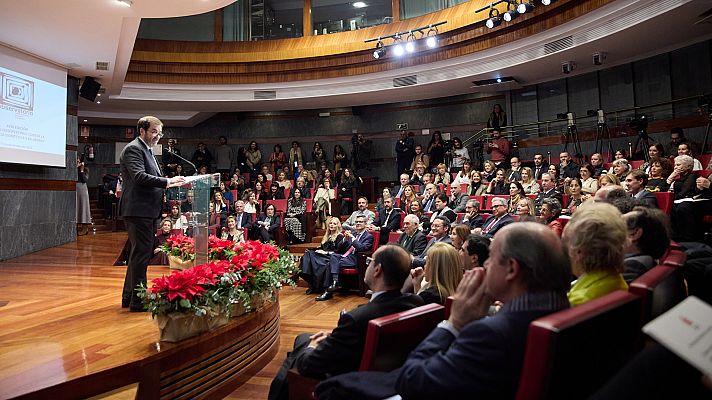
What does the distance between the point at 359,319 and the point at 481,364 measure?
1.89 ft

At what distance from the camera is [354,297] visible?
446 centimetres

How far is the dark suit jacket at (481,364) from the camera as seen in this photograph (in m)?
0.91

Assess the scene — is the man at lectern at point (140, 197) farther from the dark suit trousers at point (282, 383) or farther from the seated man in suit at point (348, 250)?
the seated man in suit at point (348, 250)

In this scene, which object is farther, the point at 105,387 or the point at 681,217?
the point at 681,217

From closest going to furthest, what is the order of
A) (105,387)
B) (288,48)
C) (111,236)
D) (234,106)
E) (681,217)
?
1. (105,387)
2. (681,217)
3. (111,236)
4. (288,48)
5. (234,106)

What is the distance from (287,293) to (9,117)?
11.5 feet

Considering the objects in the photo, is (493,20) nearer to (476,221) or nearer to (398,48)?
(398,48)

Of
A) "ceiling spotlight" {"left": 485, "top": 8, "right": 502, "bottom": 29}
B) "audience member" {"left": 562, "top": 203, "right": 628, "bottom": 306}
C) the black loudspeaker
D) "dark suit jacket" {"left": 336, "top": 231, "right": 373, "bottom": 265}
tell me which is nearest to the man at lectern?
"audience member" {"left": 562, "top": 203, "right": 628, "bottom": 306}

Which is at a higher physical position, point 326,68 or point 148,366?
point 326,68

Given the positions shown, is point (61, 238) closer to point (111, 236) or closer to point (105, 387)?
point (111, 236)

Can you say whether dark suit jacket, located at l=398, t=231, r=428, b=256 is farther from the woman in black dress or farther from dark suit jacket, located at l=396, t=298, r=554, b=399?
dark suit jacket, located at l=396, t=298, r=554, b=399

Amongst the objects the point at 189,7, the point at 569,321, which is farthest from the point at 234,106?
the point at 569,321

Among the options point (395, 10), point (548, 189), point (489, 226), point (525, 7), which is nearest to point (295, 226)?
point (489, 226)

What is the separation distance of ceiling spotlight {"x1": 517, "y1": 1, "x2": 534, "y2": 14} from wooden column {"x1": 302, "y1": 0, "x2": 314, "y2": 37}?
4261 millimetres
